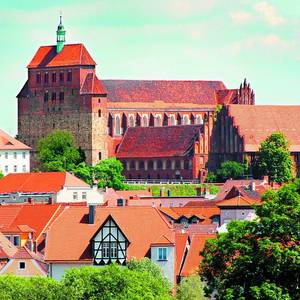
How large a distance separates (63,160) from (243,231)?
126 metres

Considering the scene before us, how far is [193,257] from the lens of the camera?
9394 cm

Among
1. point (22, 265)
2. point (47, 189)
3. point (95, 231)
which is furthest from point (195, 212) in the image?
point (22, 265)

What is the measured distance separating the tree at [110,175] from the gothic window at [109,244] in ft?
304

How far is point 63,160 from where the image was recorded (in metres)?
199

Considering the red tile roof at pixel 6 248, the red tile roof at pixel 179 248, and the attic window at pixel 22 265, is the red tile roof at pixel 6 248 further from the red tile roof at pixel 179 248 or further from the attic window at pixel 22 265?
the red tile roof at pixel 179 248

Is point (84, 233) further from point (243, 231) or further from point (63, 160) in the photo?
point (63, 160)

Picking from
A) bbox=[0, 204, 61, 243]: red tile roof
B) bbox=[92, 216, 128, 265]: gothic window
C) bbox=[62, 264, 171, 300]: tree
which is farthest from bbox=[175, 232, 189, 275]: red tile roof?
bbox=[62, 264, 171, 300]: tree

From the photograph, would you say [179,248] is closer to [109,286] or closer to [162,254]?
[162,254]

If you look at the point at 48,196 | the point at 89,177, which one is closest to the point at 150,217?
the point at 48,196

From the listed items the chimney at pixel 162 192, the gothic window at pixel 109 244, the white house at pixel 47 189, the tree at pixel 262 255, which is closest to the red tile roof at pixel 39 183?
the white house at pixel 47 189

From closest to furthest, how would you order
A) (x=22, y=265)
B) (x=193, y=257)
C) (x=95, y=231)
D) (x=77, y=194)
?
(x=22, y=265)
(x=193, y=257)
(x=95, y=231)
(x=77, y=194)

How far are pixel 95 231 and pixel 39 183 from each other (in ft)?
214

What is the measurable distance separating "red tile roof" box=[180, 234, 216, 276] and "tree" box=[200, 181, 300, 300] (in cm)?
1693

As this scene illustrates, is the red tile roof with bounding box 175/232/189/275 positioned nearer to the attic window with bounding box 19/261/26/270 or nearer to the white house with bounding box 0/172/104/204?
the attic window with bounding box 19/261/26/270
